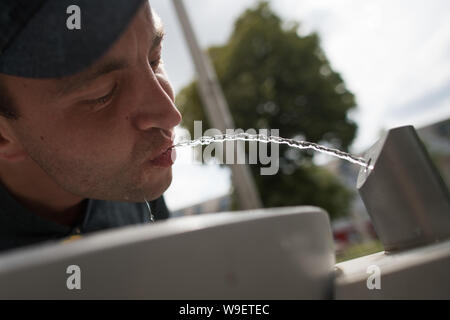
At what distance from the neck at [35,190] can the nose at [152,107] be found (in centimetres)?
36

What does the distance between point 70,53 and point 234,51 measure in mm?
8463

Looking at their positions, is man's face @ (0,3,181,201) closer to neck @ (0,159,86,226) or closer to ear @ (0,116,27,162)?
ear @ (0,116,27,162)

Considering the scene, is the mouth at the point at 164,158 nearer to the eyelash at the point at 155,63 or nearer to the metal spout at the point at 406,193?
the eyelash at the point at 155,63

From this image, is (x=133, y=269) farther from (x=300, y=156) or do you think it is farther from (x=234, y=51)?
(x=234, y=51)

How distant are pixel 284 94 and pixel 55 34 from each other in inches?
293

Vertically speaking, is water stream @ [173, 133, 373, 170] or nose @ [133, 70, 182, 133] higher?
nose @ [133, 70, 182, 133]

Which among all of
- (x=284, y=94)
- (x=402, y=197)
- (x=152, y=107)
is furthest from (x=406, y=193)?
(x=284, y=94)

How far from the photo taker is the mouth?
783 mm

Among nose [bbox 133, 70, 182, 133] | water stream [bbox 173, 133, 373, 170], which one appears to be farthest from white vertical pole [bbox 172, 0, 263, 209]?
nose [bbox 133, 70, 182, 133]

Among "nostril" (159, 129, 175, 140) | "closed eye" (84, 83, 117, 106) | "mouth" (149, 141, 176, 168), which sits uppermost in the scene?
"closed eye" (84, 83, 117, 106)

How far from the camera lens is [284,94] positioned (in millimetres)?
7855

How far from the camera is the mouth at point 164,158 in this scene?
783 millimetres

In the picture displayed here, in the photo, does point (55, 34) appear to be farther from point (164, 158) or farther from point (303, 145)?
point (303, 145)
